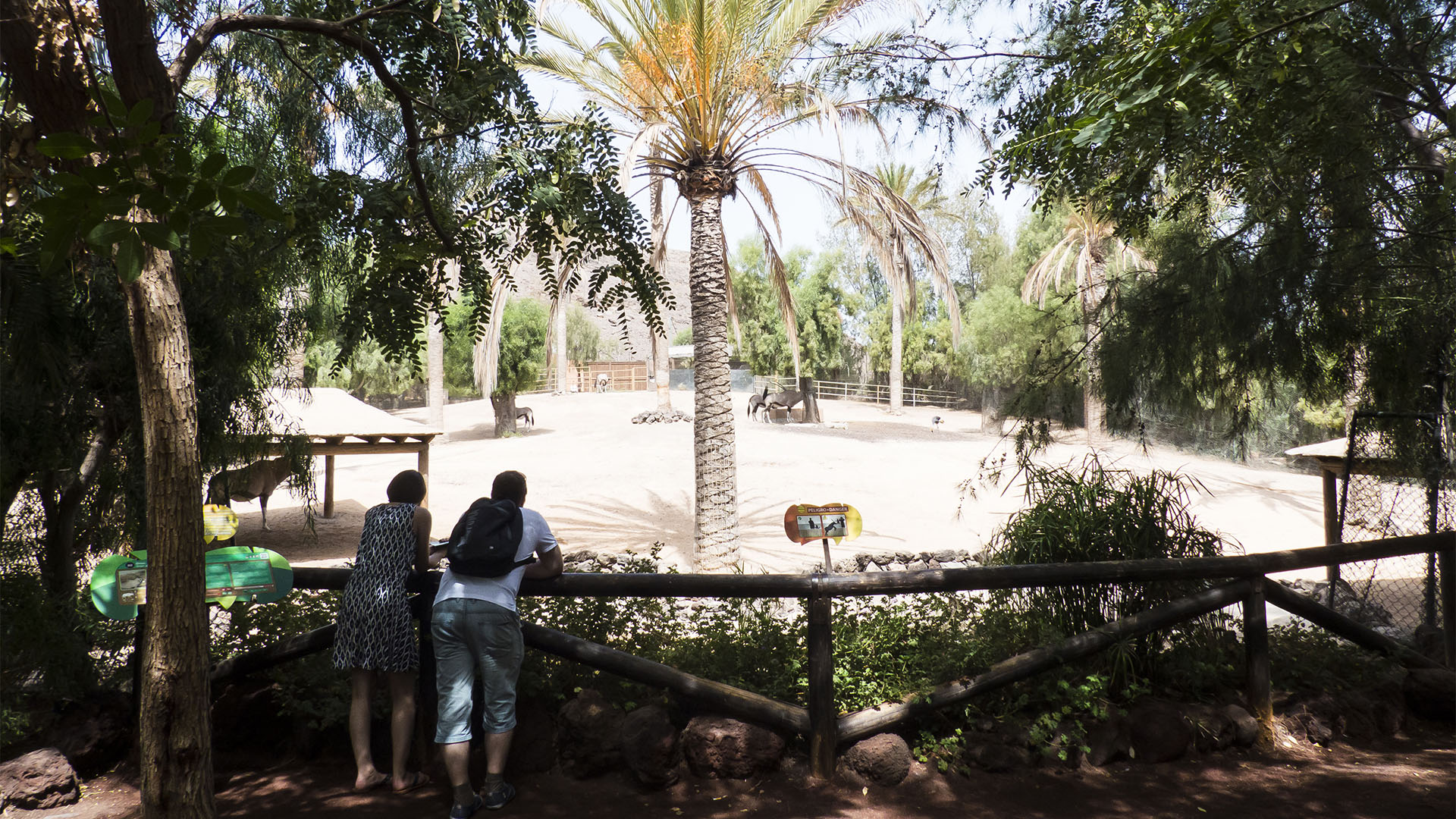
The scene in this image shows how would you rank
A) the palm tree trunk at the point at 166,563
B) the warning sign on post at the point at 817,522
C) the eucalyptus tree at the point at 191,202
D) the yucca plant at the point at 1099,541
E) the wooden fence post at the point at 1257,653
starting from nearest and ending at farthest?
the eucalyptus tree at the point at 191,202, the palm tree trunk at the point at 166,563, the wooden fence post at the point at 1257,653, the yucca plant at the point at 1099,541, the warning sign on post at the point at 817,522

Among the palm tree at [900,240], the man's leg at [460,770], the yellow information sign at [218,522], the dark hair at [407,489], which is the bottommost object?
the man's leg at [460,770]

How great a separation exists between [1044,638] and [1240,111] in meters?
2.60

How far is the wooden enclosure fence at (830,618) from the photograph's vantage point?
3908mm

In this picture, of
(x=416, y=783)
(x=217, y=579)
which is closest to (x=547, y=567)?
(x=416, y=783)

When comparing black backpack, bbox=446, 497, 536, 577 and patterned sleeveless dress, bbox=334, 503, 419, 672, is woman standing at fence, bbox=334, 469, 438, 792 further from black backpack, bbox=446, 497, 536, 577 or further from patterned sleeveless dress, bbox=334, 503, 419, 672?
black backpack, bbox=446, 497, 536, 577

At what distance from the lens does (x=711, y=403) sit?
1079cm

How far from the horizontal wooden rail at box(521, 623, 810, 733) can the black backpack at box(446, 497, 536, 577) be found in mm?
530

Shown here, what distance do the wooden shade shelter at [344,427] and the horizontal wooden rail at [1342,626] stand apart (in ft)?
34.9

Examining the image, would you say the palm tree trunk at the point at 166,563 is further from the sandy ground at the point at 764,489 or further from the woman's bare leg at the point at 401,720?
the sandy ground at the point at 764,489

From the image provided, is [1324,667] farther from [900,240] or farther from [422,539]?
[900,240]

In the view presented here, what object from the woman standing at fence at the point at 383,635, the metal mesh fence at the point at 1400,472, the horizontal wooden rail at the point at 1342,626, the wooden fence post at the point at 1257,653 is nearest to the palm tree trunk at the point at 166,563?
the woman standing at fence at the point at 383,635

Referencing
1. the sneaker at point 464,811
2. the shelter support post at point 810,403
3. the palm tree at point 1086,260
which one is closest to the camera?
the sneaker at point 464,811

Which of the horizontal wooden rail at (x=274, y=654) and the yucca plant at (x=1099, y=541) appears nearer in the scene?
the horizontal wooden rail at (x=274, y=654)

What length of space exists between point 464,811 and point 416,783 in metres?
0.44
